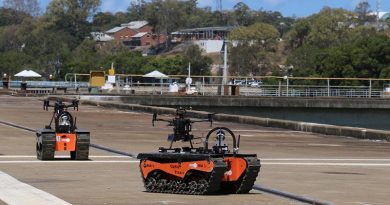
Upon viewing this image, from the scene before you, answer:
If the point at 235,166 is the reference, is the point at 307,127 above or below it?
below

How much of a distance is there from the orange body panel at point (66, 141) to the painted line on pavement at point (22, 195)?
401 cm

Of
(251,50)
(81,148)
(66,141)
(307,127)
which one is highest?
(251,50)

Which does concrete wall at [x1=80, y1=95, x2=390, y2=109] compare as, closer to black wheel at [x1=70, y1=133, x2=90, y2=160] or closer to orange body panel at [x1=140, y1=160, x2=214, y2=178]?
black wheel at [x1=70, y1=133, x2=90, y2=160]

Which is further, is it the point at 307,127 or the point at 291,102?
the point at 291,102

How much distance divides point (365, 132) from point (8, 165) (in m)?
16.1

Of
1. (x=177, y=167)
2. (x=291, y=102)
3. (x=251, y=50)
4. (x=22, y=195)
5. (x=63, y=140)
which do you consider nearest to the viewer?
(x=22, y=195)

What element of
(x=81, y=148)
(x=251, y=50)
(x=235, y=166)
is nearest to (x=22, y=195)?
(x=235, y=166)

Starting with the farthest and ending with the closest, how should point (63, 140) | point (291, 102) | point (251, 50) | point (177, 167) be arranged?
1. point (251, 50)
2. point (291, 102)
3. point (63, 140)
4. point (177, 167)

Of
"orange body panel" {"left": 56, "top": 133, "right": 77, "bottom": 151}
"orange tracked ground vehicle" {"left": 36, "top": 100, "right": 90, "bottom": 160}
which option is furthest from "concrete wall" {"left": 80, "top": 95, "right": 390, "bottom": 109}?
"orange body panel" {"left": 56, "top": 133, "right": 77, "bottom": 151}

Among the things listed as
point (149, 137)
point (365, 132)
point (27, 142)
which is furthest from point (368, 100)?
point (27, 142)

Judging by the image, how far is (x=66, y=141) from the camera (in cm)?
1978

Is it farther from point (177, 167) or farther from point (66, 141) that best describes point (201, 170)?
point (66, 141)

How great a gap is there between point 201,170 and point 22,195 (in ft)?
8.31

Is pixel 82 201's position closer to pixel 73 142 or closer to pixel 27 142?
pixel 73 142
